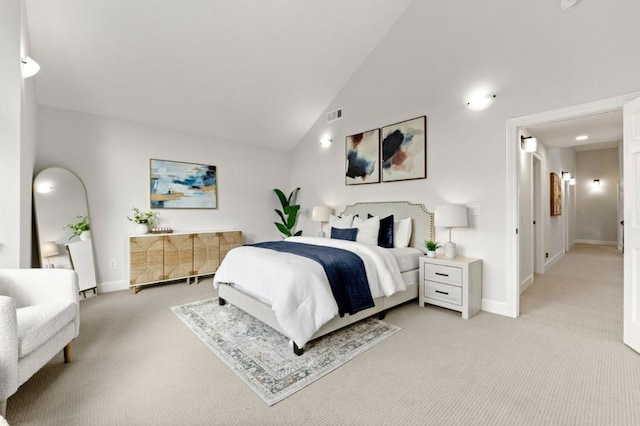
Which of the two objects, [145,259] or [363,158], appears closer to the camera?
[145,259]

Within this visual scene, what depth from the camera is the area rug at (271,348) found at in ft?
6.50

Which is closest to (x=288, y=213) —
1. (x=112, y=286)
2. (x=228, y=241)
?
(x=228, y=241)

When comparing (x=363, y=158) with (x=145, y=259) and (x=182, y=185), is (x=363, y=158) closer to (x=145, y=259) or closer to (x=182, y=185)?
(x=182, y=185)

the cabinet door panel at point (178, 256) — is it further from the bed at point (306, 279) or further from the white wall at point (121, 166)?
the bed at point (306, 279)

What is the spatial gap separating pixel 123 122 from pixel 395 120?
4.01 m

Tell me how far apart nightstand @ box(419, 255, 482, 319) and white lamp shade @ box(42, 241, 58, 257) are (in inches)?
177

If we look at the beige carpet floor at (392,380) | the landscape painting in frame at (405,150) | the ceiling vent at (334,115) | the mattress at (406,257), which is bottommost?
the beige carpet floor at (392,380)

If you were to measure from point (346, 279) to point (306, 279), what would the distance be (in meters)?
0.46

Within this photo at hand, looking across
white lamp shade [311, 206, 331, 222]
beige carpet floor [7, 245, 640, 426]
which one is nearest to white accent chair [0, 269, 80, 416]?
beige carpet floor [7, 245, 640, 426]

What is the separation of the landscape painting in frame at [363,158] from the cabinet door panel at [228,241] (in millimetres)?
2121

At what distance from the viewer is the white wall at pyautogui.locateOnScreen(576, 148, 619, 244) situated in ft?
26.9

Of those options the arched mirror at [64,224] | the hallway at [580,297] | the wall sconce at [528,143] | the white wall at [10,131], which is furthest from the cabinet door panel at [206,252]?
the wall sconce at [528,143]

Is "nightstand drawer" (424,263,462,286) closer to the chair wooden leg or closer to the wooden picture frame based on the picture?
the chair wooden leg

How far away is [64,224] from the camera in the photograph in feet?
12.2
